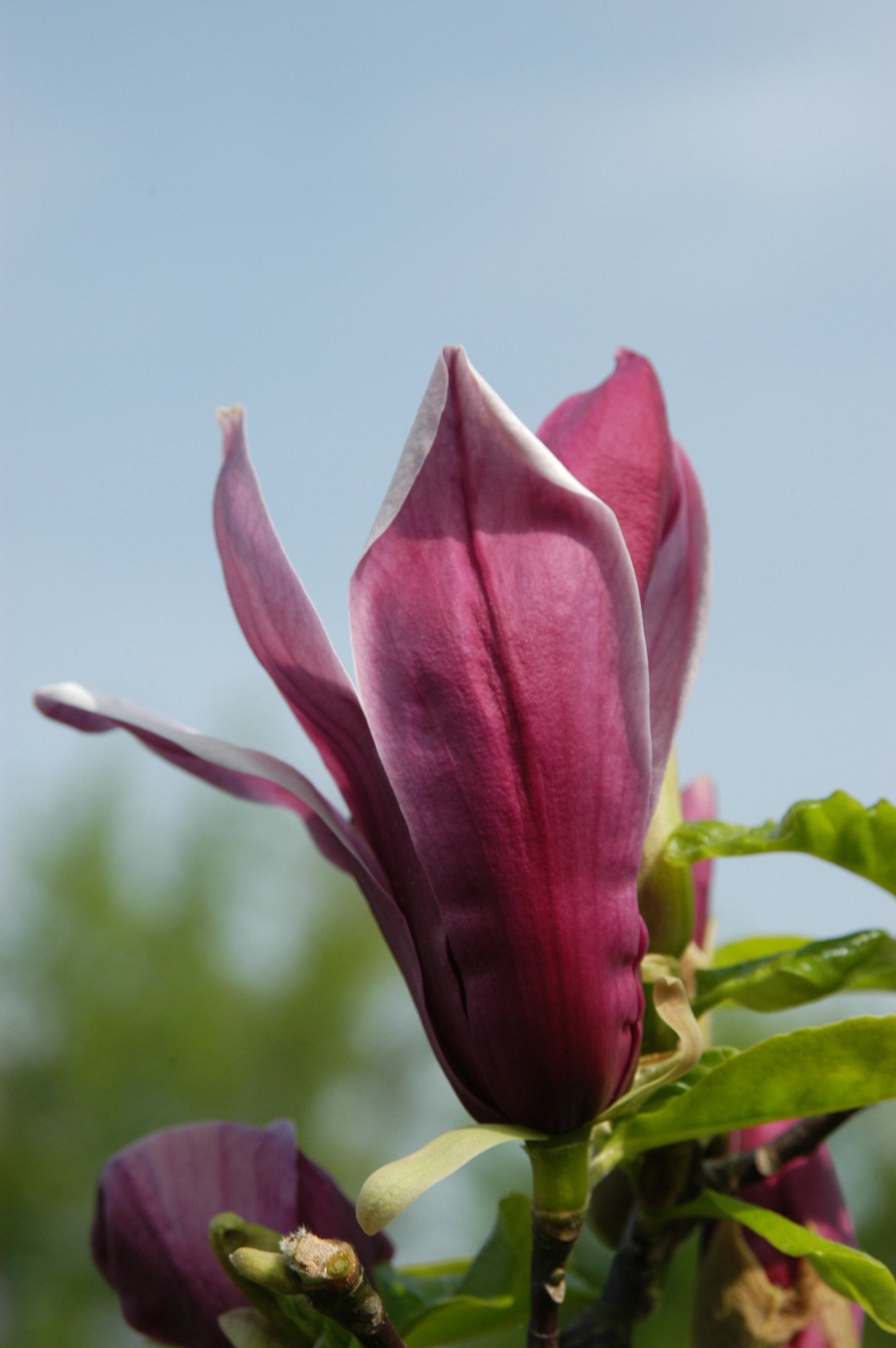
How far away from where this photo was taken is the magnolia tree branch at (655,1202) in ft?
1.96

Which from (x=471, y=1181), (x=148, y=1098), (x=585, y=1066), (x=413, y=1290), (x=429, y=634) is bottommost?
(x=148, y=1098)

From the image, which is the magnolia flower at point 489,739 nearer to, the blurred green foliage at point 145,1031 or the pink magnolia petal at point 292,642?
the pink magnolia petal at point 292,642

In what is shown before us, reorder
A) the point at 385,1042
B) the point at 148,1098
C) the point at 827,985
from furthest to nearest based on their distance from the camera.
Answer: the point at 385,1042, the point at 148,1098, the point at 827,985

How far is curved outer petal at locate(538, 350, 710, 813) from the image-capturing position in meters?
0.50

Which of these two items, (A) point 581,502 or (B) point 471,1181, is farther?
(B) point 471,1181

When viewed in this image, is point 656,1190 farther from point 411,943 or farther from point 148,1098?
point 148,1098

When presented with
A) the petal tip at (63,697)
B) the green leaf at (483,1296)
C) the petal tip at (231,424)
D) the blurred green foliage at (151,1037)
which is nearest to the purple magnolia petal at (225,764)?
the petal tip at (63,697)

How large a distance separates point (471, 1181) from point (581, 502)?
149 inches

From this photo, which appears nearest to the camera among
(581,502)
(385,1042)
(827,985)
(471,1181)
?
(581,502)

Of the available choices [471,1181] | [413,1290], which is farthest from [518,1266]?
[471,1181]

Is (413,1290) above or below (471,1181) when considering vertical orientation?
above

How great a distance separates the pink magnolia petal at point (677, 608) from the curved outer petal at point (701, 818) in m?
0.11

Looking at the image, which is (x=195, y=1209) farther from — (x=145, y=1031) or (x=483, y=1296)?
(x=145, y=1031)

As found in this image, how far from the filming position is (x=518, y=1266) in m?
0.61
